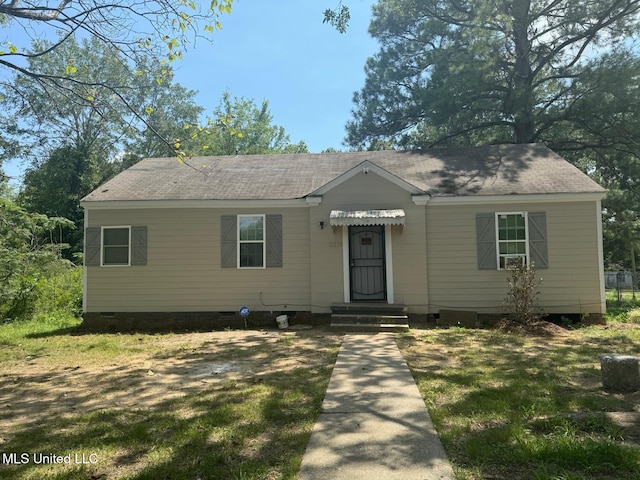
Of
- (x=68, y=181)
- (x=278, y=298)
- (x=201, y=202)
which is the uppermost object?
(x=68, y=181)

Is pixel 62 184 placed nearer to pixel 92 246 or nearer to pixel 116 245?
pixel 92 246

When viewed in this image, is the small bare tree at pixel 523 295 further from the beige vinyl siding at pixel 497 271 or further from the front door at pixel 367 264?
the front door at pixel 367 264

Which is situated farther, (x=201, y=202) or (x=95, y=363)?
(x=201, y=202)

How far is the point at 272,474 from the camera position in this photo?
288 centimetres

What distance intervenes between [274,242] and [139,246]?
3490 millimetres

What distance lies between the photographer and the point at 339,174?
12.1 m

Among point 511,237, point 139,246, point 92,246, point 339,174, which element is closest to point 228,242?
point 139,246

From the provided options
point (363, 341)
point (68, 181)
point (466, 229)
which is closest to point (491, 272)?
point (466, 229)

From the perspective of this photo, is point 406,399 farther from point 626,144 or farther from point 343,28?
point 626,144

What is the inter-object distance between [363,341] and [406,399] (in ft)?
11.3

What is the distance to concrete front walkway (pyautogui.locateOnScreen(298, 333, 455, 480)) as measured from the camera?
9.50 feet

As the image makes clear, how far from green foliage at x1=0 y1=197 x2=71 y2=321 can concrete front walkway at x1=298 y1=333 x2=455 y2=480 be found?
429 inches

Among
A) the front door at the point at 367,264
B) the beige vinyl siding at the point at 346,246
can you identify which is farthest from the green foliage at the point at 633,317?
the front door at the point at 367,264

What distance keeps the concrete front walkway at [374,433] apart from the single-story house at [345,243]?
186 inches
